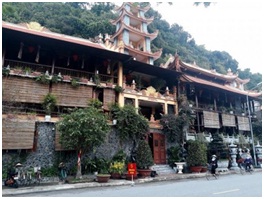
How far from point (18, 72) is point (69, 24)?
2487 cm

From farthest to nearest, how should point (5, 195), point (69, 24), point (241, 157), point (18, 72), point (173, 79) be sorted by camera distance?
point (69, 24) < point (173, 79) < point (241, 157) < point (18, 72) < point (5, 195)

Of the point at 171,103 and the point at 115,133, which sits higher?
the point at 171,103

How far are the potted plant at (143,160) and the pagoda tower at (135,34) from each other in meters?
12.3

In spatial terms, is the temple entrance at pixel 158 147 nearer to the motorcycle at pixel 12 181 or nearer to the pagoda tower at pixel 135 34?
the motorcycle at pixel 12 181

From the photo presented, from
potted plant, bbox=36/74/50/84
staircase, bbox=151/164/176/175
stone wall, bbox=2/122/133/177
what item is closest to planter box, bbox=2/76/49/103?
potted plant, bbox=36/74/50/84

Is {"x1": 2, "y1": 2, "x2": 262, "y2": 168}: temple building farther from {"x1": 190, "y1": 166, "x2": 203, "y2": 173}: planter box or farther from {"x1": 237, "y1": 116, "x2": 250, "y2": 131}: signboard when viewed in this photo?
{"x1": 190, "y1": 166, "x2": 203, "y2": 173}: planter box

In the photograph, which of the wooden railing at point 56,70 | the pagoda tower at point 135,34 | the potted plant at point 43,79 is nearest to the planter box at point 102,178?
the potted plant at point 43,79

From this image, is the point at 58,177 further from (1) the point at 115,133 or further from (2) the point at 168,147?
(2) the point at 168,147

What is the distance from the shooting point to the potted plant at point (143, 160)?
45.0 ft

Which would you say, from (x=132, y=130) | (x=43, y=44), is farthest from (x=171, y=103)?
(x=43, y=44)

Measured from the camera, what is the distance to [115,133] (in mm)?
15438

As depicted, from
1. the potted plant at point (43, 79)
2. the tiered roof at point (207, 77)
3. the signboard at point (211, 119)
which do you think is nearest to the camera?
the potted plant at point (43, 79)

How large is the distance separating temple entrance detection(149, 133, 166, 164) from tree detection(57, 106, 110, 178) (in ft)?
20.2

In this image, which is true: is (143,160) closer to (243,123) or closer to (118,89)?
(118,89)
